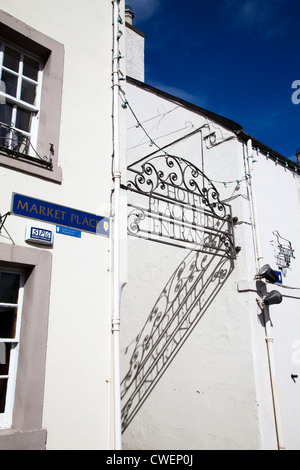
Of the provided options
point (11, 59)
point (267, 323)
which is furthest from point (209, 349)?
point (11, 59)

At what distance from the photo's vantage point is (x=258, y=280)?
21.6 feet

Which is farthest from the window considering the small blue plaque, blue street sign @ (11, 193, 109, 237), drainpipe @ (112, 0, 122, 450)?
drainpipe @ (112, 0, 122, 450)

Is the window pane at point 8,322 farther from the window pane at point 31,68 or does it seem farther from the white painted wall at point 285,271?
the white painted wall at point 285,271

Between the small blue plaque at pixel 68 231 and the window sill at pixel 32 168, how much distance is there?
55 cm

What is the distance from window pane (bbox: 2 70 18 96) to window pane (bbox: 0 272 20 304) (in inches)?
87.6

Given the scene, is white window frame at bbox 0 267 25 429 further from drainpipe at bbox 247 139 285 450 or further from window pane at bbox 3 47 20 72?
drainpipe at bbox 247 139 285 450

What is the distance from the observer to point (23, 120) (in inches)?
182

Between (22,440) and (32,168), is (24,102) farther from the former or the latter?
(22,440)

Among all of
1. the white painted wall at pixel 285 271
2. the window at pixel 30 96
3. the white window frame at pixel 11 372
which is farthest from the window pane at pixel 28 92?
the white painted wall at pixel 285 271

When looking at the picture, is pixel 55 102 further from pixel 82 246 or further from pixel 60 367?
pixel 60 367

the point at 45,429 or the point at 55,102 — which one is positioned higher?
the point at 55,102

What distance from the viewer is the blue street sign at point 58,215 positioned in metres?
4.01
